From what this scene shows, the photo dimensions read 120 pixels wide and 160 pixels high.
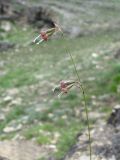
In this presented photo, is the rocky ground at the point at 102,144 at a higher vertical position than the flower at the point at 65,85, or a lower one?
lower

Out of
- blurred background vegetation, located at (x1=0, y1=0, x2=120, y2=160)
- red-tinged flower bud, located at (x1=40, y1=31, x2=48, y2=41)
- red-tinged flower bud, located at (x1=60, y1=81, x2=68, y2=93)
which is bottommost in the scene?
blurred background vegetation, located at (x1=0, y1=0, x2=120, y2=160)

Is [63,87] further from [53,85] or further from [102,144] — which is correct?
[53,85]

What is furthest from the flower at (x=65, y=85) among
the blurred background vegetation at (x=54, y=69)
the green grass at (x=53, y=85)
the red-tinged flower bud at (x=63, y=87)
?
the green grass at (x=53, y=85)

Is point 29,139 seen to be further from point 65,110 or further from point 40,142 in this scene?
point 65,110

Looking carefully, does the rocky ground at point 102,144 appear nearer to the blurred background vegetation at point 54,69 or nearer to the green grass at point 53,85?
the blurred background vegetation at point 54,69

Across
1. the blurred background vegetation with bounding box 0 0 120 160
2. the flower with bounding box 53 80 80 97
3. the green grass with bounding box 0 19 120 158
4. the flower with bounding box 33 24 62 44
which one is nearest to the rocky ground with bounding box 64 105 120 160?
the blurred background vegetation with bounding box 0 0 120 160

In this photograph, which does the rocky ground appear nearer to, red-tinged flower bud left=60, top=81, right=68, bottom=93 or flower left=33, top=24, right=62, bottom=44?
red-tinged flower bud left=60, top=81, right=68, bottom=93

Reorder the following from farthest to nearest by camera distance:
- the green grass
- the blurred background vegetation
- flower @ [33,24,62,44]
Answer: the blurred background vegetation, the green grass, flower @ [33,24,62,44]

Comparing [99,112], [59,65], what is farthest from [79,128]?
[59,65]

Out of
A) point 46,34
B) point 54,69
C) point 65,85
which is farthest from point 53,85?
point 46,34

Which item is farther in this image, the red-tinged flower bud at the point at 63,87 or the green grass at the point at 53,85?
the green grass at the point at 53,85
